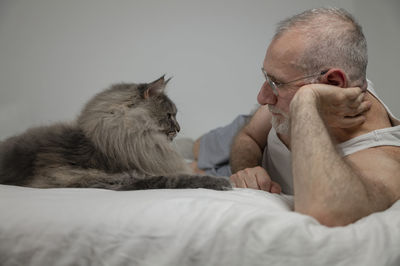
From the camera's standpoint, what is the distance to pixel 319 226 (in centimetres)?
84

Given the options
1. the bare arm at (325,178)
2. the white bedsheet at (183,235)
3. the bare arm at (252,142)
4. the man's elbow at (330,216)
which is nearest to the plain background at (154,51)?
the bare arm at (252,142)

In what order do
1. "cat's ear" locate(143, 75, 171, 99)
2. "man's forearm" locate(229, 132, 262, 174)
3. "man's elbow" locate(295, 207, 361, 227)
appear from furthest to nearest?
"man's forearm" locate(229, 132, 262, 174) → "cat's ear" locate(143, 75, 171, 99) → "man's elbow" locate(295, 207, 361, 227)

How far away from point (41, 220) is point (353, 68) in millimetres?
1116

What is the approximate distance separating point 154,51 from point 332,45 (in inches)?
67.2

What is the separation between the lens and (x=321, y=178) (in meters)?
0.92

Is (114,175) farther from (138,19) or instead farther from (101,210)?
(138,19)

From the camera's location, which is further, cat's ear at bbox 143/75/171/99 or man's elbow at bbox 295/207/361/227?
cat's ear at bbox 143/75/171/99

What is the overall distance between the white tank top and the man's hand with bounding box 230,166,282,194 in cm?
24

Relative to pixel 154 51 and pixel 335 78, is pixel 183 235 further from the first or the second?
pixel 154 51

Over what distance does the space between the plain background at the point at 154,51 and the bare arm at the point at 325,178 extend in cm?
173

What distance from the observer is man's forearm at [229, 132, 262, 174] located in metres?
1.85

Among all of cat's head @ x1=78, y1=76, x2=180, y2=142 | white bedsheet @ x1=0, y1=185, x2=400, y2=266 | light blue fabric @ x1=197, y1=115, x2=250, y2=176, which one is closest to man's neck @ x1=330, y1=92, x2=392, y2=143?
white bedsheet @ x1=0, y1=185, x2=400, y2=266

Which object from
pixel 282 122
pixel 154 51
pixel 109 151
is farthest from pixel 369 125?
pixel 154 51

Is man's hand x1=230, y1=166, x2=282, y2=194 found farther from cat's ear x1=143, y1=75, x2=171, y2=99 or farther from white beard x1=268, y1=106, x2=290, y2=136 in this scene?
cat's ear x1=143, y1=75, x2=171, y2=99
